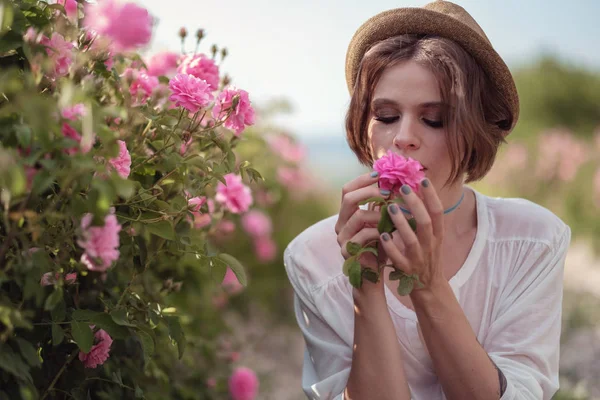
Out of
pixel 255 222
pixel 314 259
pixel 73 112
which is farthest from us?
pixel 255 222

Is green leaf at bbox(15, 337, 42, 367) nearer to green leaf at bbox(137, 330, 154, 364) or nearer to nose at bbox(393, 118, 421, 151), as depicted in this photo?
green leaf at bbox(137, 330, 154, 364)

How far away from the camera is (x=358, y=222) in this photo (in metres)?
1.49

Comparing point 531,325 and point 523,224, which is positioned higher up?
point 523,224

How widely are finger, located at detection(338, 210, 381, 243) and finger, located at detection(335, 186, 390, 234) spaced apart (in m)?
0.02

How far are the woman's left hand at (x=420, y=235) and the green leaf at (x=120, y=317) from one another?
53cm

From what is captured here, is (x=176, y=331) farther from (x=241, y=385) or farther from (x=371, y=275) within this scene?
(x=241, y=385)

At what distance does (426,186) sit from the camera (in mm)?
1383

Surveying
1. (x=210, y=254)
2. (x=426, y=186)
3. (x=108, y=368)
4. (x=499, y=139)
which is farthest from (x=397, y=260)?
(x=499, y=139)

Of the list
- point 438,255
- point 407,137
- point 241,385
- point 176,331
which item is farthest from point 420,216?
point 241,385

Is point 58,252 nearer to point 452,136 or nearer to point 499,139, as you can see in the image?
point 452,136

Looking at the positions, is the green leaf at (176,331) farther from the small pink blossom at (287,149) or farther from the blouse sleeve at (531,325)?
the small pink blossom at (287,149)

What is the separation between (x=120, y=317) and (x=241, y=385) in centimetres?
153

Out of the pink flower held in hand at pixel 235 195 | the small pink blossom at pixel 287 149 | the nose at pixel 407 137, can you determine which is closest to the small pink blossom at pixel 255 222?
the small pink blossom at pixel 287 149

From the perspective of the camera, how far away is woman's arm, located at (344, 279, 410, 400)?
1636mm
